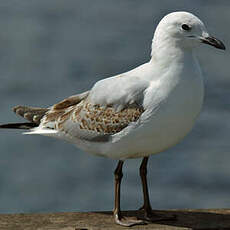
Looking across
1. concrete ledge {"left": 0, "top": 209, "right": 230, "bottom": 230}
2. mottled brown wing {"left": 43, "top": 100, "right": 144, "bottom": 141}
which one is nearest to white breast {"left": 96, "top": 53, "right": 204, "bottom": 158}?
mottled brown wing {"left": 43, "top": 100, "right": 144, "bottom": 141}

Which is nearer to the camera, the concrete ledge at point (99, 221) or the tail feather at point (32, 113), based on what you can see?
the concrete ledge at point (99, 221)

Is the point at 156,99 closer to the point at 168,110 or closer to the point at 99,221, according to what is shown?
the point at 168,110

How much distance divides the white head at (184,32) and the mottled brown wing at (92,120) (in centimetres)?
65

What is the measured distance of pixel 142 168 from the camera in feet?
26.4

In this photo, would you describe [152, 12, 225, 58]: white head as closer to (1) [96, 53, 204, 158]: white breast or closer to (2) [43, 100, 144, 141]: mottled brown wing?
(1) [96, 53, 204, 158]: white breast

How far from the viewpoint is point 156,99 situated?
7293mm

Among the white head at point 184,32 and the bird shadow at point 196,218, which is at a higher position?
the white head at point 184,32

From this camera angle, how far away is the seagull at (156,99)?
7297mm

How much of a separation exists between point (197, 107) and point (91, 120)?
3.36 feet

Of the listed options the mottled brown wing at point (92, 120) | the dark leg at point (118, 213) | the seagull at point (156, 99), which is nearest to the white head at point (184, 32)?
the seagull at point (156, 99)

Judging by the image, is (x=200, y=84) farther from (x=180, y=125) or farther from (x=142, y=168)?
(x=142, y=168)

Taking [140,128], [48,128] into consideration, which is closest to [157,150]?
[140,128]

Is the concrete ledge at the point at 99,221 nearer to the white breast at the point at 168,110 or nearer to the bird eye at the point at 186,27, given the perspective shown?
the white breast at the point at 168,110

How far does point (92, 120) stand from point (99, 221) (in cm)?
92
